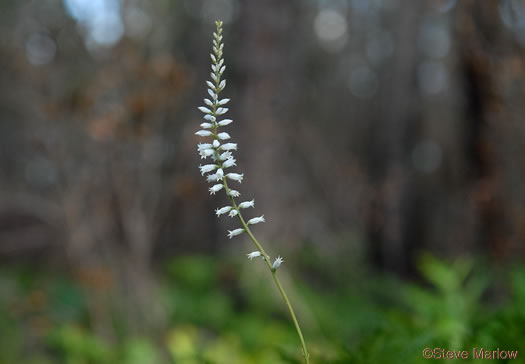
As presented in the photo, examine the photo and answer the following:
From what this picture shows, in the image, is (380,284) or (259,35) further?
(380,284)

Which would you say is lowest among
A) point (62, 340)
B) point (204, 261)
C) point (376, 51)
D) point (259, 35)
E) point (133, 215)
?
point (62, 340)

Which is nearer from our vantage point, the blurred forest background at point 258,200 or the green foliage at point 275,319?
the green foliage at point 275,319

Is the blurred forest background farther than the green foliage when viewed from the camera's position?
Yes

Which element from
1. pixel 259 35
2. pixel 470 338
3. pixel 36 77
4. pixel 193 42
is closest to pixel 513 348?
pixel 470 338

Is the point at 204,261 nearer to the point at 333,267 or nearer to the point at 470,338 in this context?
the point at 333,267
